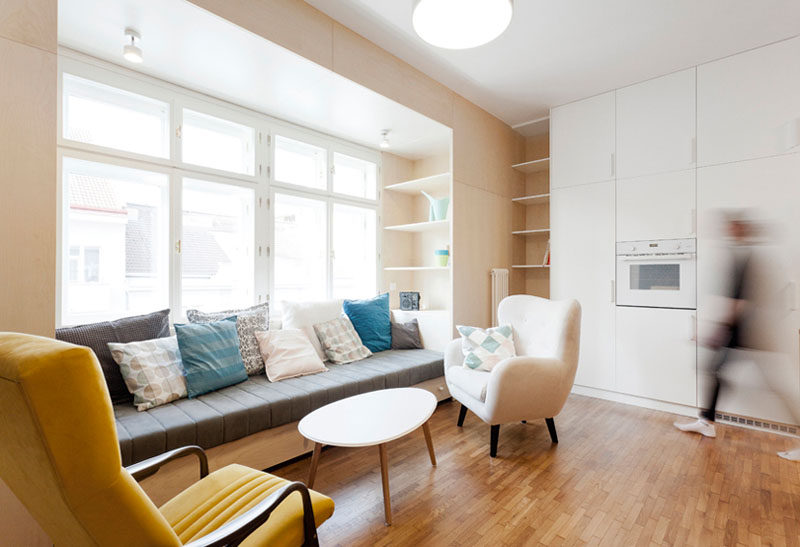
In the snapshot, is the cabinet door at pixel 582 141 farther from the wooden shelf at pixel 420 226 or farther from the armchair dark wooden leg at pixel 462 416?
the armchair dark wooden leg at pixel 462 416

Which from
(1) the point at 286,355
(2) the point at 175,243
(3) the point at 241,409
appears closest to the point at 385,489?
(3) the point at 241,409

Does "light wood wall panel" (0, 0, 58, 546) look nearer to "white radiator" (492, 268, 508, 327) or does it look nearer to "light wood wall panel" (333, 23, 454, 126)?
"light wood wall panel" (333, 23, 454, 126)

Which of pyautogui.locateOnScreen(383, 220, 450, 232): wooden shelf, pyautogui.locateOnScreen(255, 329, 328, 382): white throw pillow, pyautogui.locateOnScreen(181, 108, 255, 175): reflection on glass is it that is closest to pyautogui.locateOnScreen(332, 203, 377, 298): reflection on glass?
pyautogui.locateOnScreen(383, 220, 450, 232): wooden shelf

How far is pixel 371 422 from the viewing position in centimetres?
192

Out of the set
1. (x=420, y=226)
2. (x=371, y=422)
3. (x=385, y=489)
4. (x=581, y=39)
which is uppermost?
(x=581, y=39)

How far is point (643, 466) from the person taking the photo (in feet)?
7.74

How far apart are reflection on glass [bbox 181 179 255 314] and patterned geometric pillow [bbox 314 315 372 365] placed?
70 cm

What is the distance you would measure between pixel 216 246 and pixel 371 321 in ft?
4.83

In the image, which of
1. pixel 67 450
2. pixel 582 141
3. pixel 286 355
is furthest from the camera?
pixel 582 141

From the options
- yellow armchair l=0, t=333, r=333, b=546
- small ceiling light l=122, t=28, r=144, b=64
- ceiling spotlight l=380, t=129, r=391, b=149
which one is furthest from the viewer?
ceiling spotlight l=380, t=129, r=391, b=149

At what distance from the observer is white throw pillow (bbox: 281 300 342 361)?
10.3 ft

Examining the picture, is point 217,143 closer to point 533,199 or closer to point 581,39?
point 581,39

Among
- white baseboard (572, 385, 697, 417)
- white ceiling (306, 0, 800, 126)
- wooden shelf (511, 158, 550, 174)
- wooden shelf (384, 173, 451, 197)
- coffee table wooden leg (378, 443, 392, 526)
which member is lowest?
white baseboard (572, 385, 697, 417)

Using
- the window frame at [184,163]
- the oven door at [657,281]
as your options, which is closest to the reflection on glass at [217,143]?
the window frame at [184,163]
